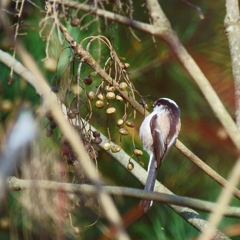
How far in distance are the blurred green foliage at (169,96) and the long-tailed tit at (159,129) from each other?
99mm

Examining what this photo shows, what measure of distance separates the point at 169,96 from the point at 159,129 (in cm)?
21

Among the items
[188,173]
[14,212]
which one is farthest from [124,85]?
[14,212]

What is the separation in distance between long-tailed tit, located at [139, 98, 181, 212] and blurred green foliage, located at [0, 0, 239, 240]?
10 centimetres

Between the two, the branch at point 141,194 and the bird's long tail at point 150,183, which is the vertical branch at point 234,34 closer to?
the bird's long tail at point 150,183

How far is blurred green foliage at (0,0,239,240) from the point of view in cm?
202

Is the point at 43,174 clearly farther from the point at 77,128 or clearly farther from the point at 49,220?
the point at 49,220

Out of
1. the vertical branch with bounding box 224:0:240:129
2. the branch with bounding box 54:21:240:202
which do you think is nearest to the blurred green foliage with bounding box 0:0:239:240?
the vertical branch with bounding box 224:0:240:129

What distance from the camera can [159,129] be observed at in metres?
1.99

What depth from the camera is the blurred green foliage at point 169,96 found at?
2018 mm

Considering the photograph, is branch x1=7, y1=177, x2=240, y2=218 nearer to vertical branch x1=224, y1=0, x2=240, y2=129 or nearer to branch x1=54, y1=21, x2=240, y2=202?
branch x1=54, y1=21, x2=240, y2=202

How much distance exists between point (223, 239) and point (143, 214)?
0.48 m

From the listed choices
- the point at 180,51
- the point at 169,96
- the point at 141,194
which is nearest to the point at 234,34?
the point at 180,51

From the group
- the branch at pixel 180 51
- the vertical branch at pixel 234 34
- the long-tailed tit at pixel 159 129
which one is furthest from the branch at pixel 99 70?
the vertical branch at pixel 234 34

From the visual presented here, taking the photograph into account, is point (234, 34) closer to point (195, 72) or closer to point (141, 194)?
point (195, 72)
